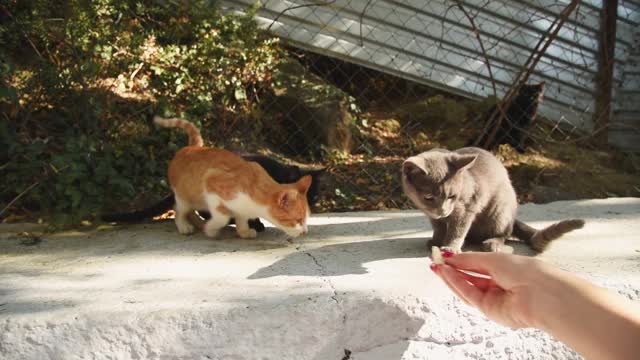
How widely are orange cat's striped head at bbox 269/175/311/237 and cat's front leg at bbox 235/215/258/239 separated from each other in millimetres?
176

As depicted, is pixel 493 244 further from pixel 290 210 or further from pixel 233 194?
pixel 233 194

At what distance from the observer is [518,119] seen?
17.2 feet

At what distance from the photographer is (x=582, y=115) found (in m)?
5.32

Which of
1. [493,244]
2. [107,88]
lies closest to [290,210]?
[493,244]

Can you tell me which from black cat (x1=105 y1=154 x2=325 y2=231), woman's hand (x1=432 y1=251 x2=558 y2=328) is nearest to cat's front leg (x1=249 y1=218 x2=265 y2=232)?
black cat (x1=105 y1=154 x2=325 y2=231)

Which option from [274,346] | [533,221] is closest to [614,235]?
[533,221]

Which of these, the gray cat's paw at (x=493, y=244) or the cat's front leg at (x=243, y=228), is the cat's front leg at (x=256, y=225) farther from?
the gray cat's paw at (x=493, y=244)

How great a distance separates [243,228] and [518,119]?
3.44 m

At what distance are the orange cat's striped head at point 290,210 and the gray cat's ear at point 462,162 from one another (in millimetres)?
830

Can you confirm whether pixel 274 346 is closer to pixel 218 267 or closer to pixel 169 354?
pixel 169 354

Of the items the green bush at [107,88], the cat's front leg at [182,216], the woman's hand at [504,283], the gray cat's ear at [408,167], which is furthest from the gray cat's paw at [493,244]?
the green bush at [107,88]

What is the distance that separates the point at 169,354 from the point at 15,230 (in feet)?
5.74

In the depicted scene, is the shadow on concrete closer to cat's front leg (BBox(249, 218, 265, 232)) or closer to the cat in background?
cat's front leg (BBox(249, 218, 265, 232))

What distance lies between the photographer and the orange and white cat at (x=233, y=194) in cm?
277
